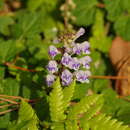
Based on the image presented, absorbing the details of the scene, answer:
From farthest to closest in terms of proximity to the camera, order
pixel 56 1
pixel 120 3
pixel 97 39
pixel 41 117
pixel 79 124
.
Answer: pixel 56 1, pixel 97 39, pixel 120 3, pixel 41 117, pixel 79 124

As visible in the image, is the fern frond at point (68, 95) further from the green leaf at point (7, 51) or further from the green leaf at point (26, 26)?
the green leaf at point (26, 26)

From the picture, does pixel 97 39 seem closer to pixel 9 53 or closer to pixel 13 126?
pixel 9 53

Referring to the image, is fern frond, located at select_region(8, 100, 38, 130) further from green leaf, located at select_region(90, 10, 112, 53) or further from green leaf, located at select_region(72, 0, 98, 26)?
green leaf, located at select_region(72, 0, 98, 26)

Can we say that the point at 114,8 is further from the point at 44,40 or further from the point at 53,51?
the point at 53,51

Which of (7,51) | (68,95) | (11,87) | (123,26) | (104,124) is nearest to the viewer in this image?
(104,124)

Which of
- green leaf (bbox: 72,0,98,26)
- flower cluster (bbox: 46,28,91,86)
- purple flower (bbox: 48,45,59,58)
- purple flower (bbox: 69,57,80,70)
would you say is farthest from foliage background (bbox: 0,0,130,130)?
purple flower (bbox: 48,45,59,58)

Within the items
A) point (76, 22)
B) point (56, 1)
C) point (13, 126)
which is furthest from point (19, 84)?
point (56, 1)

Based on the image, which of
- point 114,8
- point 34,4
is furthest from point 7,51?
point 114,8
